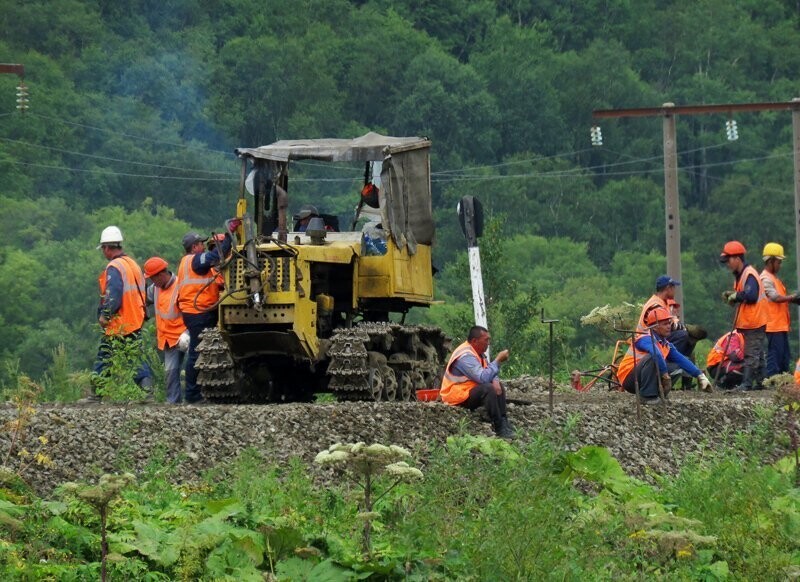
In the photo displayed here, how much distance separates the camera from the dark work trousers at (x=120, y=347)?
2011 centimetres

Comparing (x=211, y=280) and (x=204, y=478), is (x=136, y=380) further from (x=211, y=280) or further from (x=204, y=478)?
(x=204, y=478)

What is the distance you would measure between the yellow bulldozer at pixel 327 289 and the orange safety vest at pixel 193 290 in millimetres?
499

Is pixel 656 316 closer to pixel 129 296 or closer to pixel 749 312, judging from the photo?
pixel 749 312

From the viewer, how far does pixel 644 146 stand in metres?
106

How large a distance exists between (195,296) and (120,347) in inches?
67.4

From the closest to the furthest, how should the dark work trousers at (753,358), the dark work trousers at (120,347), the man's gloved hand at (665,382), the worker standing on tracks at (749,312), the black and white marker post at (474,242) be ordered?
1. the dark work trousers at (120,347)
2. the man's gloved hand at (665,382)
3. the black and white marker post at (474,242)
4. the worker standing on tracks at (749,312)
5. the dark work trousers at (753,358)

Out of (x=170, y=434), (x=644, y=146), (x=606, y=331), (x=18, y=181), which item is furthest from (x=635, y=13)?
(x=170, y=434)

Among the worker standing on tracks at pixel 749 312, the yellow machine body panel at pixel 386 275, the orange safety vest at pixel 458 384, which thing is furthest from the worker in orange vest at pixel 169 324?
the worker standing on tracks at pixel 749 312

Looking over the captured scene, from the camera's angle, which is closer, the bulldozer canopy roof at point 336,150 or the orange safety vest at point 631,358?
Answer: the orange safety vest at point 631,358

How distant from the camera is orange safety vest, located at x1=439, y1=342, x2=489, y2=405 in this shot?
18750 mm

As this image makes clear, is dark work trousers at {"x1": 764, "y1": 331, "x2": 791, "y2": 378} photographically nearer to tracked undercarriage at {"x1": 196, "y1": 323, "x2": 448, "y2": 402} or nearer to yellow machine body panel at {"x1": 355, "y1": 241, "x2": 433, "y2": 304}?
tracked undercarriage at {"x1": 196, "y1": 323, "x2": 448, "y2": 402}

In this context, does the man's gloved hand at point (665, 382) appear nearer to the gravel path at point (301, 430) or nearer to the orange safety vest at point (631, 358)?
the gravel path at point (301, 430)

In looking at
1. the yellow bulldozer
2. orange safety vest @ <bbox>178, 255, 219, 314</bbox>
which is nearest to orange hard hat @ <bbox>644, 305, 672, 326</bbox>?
the yellow bulldozer

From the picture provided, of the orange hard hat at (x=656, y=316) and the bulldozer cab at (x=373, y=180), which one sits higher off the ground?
the bulldozer cab at (x=373, y=180)
